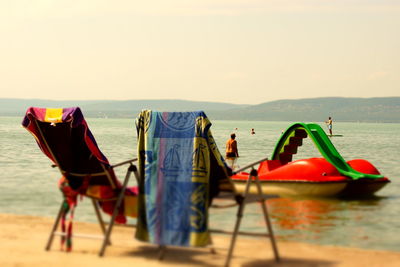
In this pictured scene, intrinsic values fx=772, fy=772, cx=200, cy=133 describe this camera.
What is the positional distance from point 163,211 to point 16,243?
7.48ft

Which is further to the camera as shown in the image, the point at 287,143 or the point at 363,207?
the point at 287,143

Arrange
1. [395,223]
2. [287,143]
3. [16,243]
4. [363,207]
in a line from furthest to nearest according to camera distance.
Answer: [287,143]
[363,207]
[395,223]
[16,243]

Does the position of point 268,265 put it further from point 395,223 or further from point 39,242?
point 395,223

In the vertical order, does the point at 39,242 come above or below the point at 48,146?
below

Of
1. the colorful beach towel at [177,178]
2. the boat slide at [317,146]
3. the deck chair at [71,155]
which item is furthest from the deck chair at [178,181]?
the boat slide at [317,146]

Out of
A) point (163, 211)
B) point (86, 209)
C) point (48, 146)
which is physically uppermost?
point (48, 146)

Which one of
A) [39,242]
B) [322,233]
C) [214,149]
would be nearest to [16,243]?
[39,242]

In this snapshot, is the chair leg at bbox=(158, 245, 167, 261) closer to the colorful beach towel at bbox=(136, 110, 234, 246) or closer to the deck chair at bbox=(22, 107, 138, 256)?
the colorful beach towel at bbox=(136, 110, 234, 246)

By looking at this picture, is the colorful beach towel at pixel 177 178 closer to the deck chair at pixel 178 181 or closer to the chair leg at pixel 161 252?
the deck chair at pixel 178 181

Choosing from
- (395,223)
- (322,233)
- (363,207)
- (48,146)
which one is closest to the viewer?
(48,146)

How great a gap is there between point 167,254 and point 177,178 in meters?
1.04

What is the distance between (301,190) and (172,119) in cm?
832

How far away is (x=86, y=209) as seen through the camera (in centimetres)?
1425

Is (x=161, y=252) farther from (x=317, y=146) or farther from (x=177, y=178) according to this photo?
(x=317, y=146)
